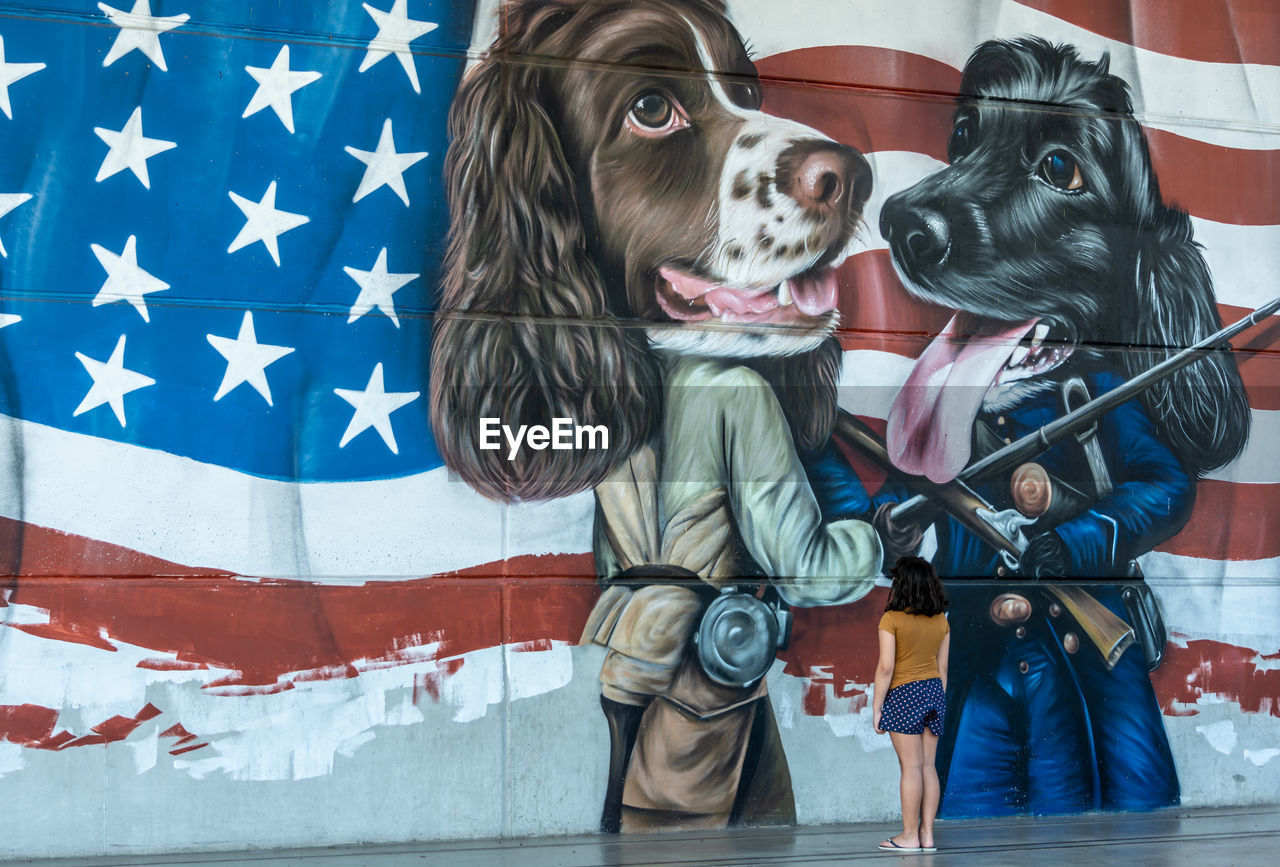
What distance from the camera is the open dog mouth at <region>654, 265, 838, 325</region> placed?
698cm

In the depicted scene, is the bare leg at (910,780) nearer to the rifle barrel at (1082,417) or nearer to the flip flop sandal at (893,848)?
the flip flop sandal at (893,848)

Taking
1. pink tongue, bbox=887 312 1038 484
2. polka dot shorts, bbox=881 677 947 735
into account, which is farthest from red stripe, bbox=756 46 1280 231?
polka dot shorts, bbox=881 677 947 735

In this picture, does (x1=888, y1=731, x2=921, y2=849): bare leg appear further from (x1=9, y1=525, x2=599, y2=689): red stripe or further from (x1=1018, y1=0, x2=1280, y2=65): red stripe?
(x1=1018, y1=0, x2=1280, y2=65): red stripe

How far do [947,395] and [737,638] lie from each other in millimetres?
1880

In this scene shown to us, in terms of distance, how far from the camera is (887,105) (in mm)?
7324

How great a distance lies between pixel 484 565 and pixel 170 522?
156cm

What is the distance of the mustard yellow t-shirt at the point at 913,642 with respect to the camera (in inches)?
236

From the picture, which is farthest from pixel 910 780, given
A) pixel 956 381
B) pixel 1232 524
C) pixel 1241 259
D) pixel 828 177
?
pixel 1241 259

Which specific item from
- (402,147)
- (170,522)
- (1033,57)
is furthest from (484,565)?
(1033,57)

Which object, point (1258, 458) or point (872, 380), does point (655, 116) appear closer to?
point (872, 380)

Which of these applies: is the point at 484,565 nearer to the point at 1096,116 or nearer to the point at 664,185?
the point at 664,185

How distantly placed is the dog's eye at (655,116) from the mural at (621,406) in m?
0.03

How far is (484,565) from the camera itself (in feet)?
21.6

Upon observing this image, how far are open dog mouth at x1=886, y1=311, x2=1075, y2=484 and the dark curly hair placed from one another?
1.24 meters
